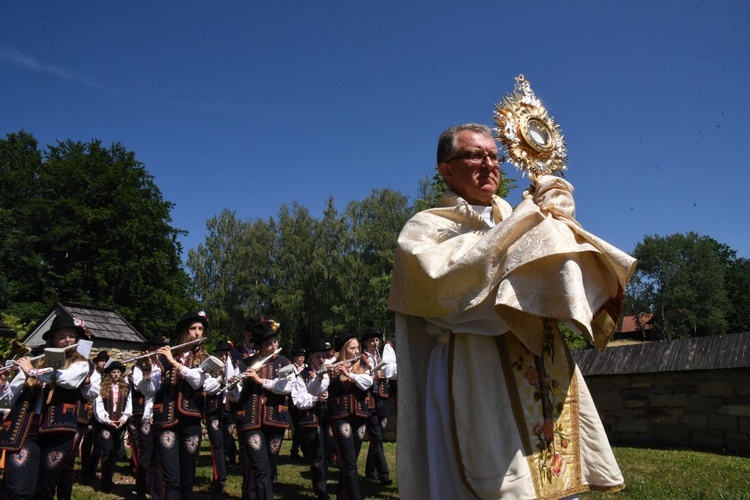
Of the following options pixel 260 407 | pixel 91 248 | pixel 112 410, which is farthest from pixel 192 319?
pixel 91 248

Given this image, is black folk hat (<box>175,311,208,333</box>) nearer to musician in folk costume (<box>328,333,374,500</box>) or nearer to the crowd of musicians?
the crowd of musicians

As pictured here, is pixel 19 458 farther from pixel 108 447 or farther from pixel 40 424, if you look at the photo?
pixel 108 447

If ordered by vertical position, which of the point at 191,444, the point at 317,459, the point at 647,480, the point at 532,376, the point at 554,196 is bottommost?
the point at 647,480

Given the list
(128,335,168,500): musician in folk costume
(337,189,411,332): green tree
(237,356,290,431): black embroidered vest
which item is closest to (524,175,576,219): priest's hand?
(237,356,290,431): black embroidered vest

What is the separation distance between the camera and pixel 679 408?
1028cm

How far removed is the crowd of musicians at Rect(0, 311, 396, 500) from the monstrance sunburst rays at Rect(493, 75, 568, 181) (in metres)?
4.96

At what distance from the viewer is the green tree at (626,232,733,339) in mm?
57031

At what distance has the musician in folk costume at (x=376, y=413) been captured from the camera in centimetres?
867

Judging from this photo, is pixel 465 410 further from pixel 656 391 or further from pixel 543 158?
pixel 656 391

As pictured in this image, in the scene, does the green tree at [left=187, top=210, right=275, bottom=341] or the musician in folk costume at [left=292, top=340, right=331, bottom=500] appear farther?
the green tree at [left=187, top=210, right=275, bottom=341]

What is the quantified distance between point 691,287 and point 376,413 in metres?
59.1

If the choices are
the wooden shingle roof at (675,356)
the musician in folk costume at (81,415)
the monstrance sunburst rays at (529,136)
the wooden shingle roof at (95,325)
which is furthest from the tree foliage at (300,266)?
the monstrance sunburst rays at (529,136)

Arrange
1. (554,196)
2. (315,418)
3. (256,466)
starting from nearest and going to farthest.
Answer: (554,196)
(256,466)
(315,418)

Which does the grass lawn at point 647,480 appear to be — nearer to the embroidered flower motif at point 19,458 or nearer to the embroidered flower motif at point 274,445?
the embroidered flower motif at point 274,445
